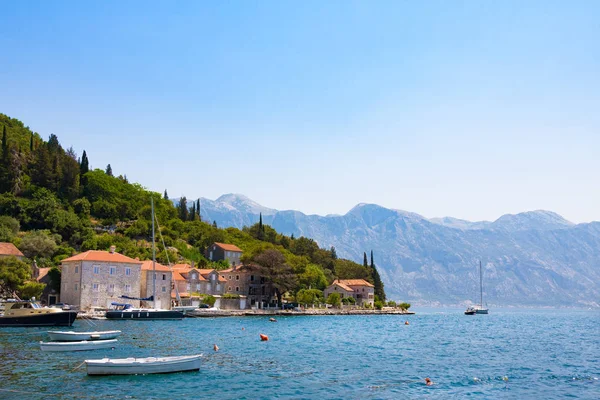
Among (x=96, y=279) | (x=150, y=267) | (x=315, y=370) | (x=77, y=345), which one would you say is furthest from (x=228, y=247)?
(x=315, y=370)

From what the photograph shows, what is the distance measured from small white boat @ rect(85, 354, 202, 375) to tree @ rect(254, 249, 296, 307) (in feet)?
236

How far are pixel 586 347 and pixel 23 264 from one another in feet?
214

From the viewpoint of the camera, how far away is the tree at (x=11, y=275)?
229ft

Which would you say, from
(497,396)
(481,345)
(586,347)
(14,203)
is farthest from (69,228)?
(497,396)

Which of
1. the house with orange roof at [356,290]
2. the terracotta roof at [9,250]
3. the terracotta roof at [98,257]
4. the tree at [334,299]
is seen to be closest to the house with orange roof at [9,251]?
the terracotta roof at [9,250]

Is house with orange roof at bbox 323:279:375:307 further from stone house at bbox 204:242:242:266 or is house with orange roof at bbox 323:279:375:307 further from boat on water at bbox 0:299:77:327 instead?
boat on water at bbox 0:299:77:327

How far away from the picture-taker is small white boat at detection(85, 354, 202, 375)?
2836 cm

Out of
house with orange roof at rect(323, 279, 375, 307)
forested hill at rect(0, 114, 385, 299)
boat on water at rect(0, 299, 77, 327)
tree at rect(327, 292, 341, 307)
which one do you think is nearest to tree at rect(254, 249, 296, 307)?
forested hill at rect(0, 114, 385, 299)

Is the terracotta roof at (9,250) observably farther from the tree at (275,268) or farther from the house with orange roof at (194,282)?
the tree at (275,268)

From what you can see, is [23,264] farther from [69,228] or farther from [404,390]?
[404,390]

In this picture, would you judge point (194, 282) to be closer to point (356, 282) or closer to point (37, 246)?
point (37, 246)

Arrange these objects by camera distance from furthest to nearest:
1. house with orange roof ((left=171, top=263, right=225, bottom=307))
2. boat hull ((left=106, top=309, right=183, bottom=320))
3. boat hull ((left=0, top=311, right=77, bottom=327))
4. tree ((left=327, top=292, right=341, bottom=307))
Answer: tree ((left=327, top=292, right=341, bottom=307)) → house with orange roof ((left=171, top=263, right=225, bottom=307)) → boat hull ((left=106, top=309, right=183, bottom=320)) → boat hull ((left=0, top=311, right=77, bottom=327))

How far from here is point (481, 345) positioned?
163ft

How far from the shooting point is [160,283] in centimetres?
8638
